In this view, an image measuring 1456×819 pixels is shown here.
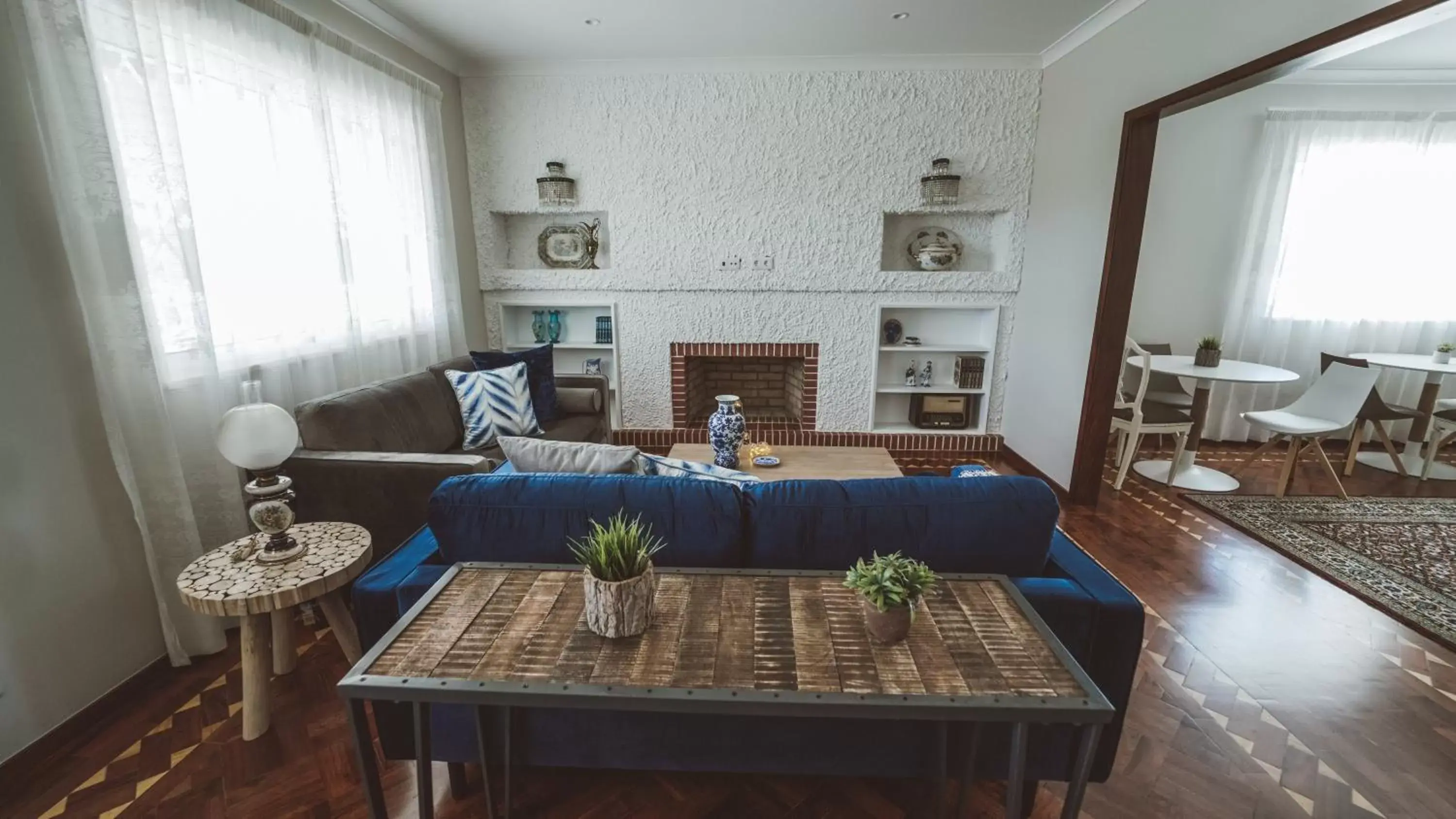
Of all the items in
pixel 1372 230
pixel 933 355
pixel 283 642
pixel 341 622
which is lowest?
pixel 283 642

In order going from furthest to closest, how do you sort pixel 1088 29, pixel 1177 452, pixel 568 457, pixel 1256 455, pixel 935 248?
pixel 935 248 < pixel 1256 455 < pixel 1177 452 < pixel 1088 29 < pixel 568 457

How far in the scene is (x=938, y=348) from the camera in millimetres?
4211

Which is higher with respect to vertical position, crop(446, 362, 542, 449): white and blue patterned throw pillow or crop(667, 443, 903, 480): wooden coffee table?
crop(446, 362, 542, 449): white and blue patterned throw pillow

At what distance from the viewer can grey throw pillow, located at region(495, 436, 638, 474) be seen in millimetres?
1562

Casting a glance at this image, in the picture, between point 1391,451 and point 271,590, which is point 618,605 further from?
point 1391,451

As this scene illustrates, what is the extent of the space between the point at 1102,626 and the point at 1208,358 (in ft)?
10.1

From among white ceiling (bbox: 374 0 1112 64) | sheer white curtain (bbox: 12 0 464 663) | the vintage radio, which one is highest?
white ceiling (bbox: 374 0 1112 64)

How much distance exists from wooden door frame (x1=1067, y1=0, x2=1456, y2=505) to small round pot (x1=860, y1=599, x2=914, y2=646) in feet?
7.68

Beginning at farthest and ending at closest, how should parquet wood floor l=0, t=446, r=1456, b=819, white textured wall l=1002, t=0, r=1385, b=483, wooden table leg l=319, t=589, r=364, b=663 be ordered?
white textured wall l=1002, t=0, r=1385, b=483 < wooden table leg l=319, t=589, r=364, b=663 < parquet wood floor l=0, t=446, r=1456, b=819

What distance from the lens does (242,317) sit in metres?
2.22

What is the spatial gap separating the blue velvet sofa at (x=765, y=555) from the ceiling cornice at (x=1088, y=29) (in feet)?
9.63

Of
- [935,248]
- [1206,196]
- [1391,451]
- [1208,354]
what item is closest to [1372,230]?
[1206,196]

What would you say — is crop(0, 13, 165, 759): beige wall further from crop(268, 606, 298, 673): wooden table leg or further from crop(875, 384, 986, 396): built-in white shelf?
crop(875, 384, 986, 396): built-in white shelf

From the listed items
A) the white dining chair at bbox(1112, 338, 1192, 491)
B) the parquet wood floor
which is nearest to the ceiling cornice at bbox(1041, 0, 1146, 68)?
the white dining chair at bbox(1112, 338, 1192, 491)
